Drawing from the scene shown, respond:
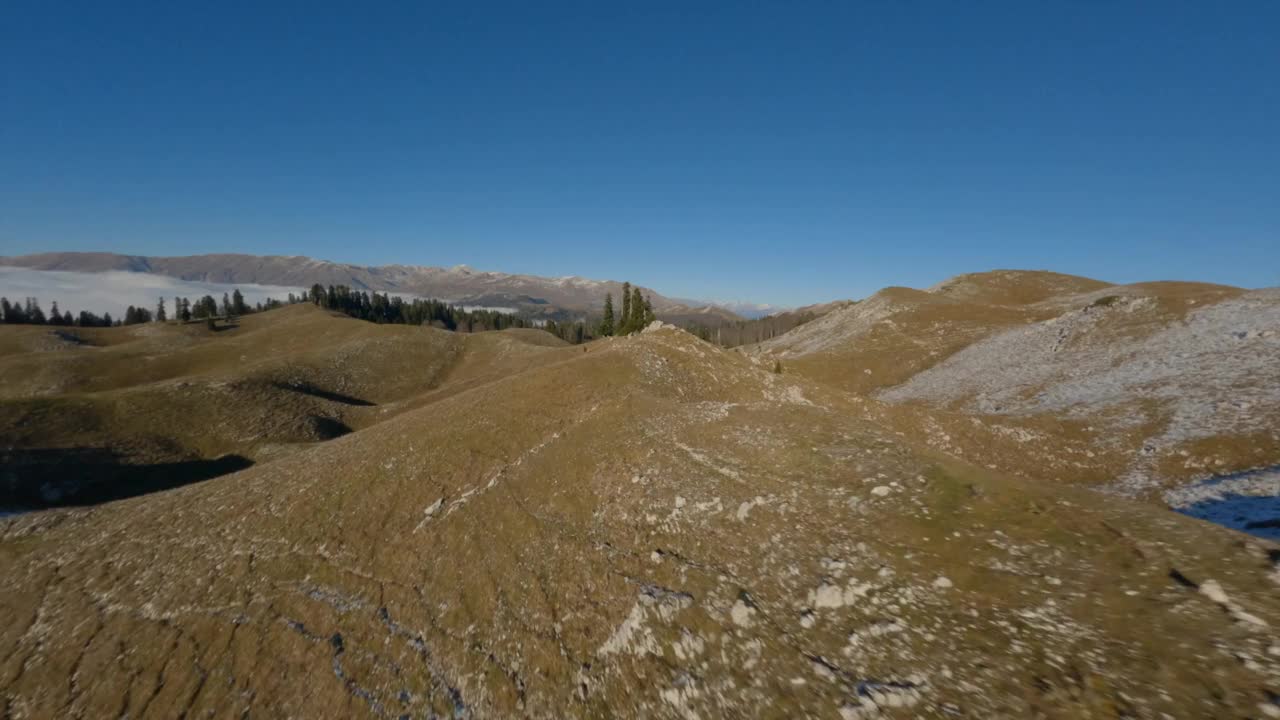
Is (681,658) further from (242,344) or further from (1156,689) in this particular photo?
(242,344)

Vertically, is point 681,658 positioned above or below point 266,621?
above

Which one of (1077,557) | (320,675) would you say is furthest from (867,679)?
(320,675)

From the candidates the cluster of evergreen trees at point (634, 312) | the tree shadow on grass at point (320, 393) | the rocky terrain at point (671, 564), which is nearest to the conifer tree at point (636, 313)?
the cluster of evergreen trees at point (634, 312)

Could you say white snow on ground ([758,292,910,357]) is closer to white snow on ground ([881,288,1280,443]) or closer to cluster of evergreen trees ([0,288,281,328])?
white snow on ground ([881,288,1280,443])

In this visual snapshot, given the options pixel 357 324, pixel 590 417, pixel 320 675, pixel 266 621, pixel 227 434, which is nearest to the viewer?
pixel 320 675

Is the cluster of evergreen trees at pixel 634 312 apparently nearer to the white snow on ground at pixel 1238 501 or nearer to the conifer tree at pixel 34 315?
the white snow on ground at pixel 1238 501

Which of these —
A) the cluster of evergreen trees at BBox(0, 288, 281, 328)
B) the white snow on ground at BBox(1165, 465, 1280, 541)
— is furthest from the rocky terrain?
the cluster of evergreen trees at BBox(0, 288, 281, 328)
